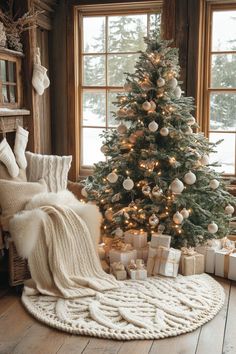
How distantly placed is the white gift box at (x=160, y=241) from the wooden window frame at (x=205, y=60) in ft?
4.07

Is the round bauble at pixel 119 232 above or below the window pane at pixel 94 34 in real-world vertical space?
below

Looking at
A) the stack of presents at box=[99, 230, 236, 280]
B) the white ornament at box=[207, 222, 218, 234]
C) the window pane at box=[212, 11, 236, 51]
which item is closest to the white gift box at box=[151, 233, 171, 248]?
the stack of presents at box=[99, 230, 236, 280]

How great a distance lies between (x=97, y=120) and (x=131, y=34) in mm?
942

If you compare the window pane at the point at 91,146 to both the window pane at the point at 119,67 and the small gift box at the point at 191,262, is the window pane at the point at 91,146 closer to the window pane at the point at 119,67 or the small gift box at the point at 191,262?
the window pane at the point at 119,67

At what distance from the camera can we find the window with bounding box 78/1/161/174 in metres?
4.38

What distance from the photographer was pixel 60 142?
15.6 ft

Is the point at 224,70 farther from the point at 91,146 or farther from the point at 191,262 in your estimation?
the point at 191,262

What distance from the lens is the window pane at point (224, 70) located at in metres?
4.19

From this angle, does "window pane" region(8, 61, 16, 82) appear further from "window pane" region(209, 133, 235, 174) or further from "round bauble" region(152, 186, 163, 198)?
"window pane" region(209, 133, 235, 174)

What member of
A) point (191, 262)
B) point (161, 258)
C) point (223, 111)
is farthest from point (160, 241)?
point (223, 111)

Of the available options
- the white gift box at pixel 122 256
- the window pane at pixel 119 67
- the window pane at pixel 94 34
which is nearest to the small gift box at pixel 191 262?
the white gift box at pixel 122 256

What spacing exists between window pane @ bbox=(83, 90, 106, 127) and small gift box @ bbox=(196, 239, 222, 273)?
1.78 metres

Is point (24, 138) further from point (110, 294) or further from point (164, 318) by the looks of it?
point (164, 318)

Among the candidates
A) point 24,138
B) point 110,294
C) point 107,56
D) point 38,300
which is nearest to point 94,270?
point 110,294
